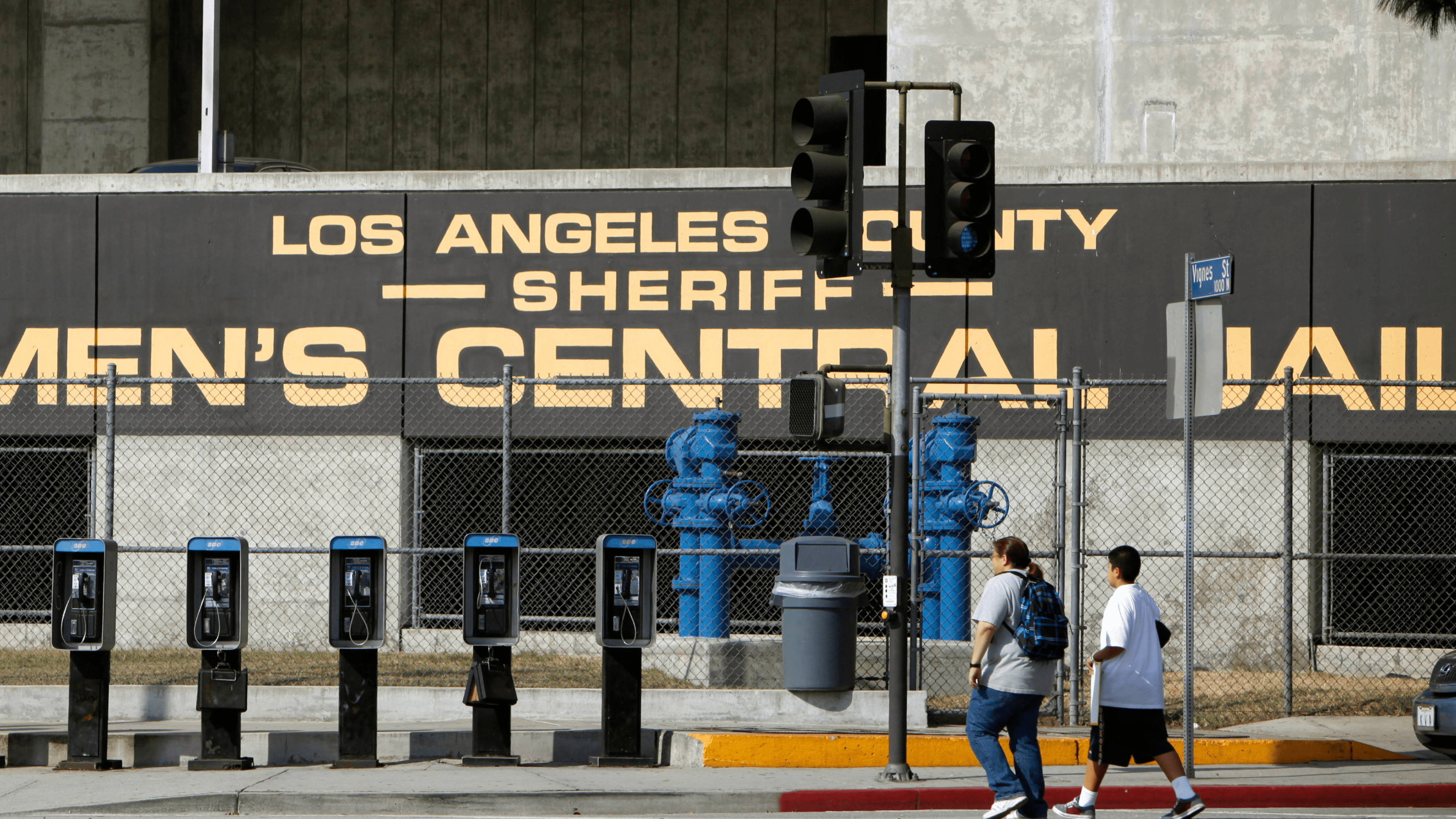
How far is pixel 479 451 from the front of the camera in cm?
1433

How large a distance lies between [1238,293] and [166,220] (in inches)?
398

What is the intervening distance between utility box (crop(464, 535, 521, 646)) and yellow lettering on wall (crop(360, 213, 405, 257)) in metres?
5.87

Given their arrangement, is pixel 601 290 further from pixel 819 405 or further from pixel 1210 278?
pixel 1210 278

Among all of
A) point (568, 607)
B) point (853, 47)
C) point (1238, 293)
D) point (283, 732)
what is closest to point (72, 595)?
point (283, 732)

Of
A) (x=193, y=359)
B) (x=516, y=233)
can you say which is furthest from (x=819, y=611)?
(x=193, y=359)

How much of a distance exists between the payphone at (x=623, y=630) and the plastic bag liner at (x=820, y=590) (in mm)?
1144

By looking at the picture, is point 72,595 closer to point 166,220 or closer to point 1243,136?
point 166,220

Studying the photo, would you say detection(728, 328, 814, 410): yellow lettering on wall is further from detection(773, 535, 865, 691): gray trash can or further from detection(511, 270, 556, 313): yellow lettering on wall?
detection(773, 535, 865, 691): gray trash can

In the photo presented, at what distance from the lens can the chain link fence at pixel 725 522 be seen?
13.8 m

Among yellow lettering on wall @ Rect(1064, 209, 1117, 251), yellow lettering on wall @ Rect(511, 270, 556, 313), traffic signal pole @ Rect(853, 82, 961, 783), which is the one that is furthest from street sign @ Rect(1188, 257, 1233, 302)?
yellow lettering on wall @ Rect(511, 270, 556, 313)

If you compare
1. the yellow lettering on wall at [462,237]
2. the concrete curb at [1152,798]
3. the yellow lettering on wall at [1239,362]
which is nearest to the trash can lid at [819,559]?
the concrete curb at [1152,798]

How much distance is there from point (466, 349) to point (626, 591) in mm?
5640

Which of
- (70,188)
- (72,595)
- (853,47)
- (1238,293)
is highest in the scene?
(853,47)

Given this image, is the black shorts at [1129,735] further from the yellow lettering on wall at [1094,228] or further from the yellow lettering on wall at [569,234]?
the yellow lettering on wall at [569,234]
